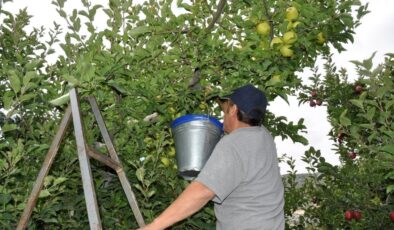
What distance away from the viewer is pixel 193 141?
2.82 metres

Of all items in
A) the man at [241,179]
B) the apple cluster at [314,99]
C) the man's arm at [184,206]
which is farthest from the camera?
the apple cluster at [314,99]

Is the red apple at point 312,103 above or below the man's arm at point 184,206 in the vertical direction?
above

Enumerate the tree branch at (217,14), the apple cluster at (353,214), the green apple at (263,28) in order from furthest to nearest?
the apple cluster at (353,214), the tree branch at (217,14), the green apple at (263,28)

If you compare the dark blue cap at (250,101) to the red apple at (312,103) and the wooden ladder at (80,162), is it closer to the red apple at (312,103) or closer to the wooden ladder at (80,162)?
the wooden ladder at (80,162)

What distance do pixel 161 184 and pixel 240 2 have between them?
126 cm

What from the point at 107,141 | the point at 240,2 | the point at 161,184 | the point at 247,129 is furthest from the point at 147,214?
the point at 240,2

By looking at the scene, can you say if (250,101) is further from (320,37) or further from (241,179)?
(320,37)

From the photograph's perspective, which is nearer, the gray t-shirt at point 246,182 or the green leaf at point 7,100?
the gray t-shirt at point 246,182

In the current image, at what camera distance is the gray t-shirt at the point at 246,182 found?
2.38 m

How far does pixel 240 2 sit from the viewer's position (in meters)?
3.53

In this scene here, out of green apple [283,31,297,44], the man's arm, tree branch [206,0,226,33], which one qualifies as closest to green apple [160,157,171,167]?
tree branch [206,0,226,33]

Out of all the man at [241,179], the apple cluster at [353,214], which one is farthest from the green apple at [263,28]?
the apple cluster at [353,214]

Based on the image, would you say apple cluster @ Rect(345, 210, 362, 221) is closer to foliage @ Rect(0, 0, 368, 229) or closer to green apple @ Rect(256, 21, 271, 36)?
foliage @ Rect(0, 0, 368, 229)

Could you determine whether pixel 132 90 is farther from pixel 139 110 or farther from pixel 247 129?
pixel 247 129
